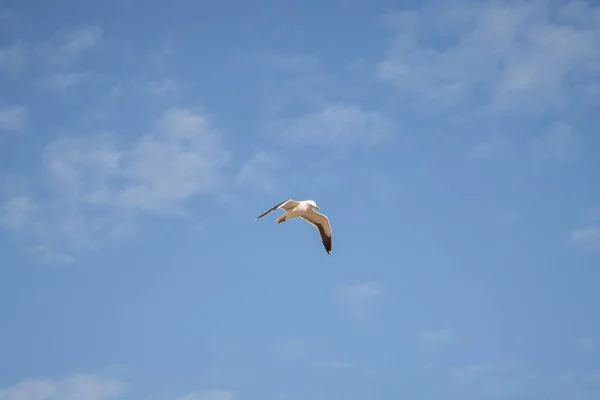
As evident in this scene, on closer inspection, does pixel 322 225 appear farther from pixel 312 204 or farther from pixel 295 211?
pixel 295 211

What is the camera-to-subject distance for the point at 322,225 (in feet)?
181

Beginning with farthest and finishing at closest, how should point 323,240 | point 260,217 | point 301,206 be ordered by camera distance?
point 323,240
point 301,206
point 260,217

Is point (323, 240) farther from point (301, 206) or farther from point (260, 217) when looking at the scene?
point (260, 217)

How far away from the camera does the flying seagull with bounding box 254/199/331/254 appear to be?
50.7 metres

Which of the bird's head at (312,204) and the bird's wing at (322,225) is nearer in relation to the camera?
the bird's head at (312,204)

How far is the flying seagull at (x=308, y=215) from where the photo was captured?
50.7 metres

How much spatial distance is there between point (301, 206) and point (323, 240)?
4.58 metres

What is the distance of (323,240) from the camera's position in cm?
5538

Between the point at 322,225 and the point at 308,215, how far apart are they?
1.54m

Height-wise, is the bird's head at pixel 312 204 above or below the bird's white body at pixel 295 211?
above

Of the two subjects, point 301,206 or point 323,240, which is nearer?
point 301,206

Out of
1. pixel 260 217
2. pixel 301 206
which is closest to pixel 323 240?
pixel 301 206

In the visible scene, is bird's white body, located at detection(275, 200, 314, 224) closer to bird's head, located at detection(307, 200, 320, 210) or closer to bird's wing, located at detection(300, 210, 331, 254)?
bird's head, located at detection(307, 200, 320, 210)

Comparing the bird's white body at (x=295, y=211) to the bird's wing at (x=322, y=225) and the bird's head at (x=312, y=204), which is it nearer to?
the bird's head at (x=312, y=204)
